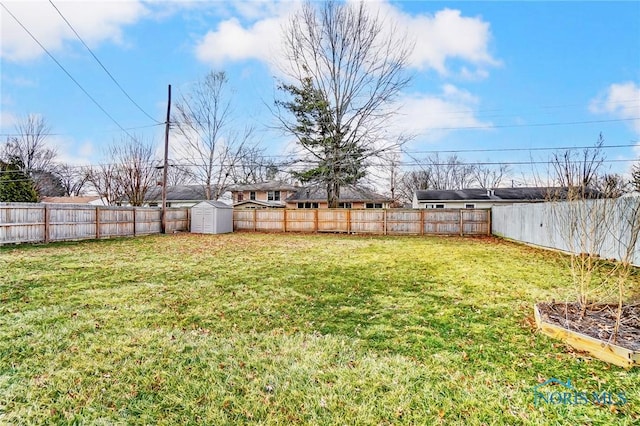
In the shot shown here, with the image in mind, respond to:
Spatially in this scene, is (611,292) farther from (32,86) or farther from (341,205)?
(341,205)

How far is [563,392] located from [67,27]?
1101 centimetres

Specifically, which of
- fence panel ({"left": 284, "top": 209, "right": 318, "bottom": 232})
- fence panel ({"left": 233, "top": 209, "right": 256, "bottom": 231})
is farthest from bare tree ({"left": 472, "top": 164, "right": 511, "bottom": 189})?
fence panel ({"left": 233, "top": 209, "right": 256, "bottom": 231})

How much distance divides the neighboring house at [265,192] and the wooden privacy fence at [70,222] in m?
15.3

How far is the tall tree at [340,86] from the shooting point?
1692 cm

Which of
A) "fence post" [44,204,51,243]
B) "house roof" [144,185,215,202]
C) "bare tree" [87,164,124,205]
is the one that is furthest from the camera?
"house roof" [144,185,215,202]

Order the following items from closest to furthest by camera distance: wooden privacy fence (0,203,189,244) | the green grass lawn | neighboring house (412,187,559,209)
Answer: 1. the green grass lawn
2. wooden privacy fence (0,203,189,244)
3. neighboring house (412,187,559,209)

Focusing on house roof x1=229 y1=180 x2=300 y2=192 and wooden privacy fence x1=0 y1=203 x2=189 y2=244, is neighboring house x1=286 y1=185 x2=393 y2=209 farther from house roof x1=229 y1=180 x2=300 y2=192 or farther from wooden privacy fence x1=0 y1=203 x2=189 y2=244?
wooden privacy fence x1=0 y1=203 x2=189 y2=244

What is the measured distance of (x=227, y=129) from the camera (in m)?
22.6

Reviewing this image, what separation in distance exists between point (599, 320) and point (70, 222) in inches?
560

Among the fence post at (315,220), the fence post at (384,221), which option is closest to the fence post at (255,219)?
the fence post at (315,220)

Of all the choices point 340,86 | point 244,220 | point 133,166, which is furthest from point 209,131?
point 340,86

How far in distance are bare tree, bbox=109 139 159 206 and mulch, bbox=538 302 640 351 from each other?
76.2 ft

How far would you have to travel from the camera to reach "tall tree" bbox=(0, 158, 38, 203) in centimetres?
2089

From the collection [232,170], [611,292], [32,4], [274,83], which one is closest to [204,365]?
[611,292]
